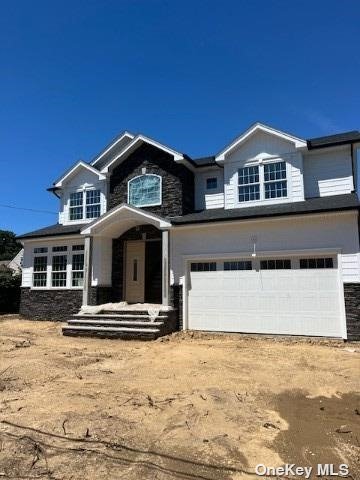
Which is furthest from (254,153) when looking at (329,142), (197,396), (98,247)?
(197,396)

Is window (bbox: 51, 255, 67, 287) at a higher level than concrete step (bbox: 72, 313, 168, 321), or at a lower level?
higher

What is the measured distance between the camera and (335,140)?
13742 millimetres

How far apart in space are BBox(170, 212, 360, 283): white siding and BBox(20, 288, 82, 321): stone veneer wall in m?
5.14

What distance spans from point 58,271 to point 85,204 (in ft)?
10.9

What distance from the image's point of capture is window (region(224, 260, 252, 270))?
39.8 ft

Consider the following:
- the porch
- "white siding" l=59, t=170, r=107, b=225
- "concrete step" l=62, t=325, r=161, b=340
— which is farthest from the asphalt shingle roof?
"white siding" l=59, t=170, r=107, b=225

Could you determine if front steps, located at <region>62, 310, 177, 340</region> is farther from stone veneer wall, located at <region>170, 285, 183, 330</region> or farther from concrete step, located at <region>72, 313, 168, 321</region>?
stone veneer wall, located at <region>170, 285, 183, 330</region>

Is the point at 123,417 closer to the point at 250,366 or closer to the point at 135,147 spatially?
the point at 250,366

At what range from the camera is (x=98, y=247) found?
1521 cm

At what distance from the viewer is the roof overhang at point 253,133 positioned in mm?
13322

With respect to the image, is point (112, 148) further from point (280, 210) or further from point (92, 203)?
point (280, 210)

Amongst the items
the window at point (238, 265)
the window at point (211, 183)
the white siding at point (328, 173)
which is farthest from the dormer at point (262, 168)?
the window at point (238, 265)

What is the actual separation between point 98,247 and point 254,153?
7283 millimetres

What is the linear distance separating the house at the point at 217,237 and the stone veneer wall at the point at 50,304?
→ 0.05 m
